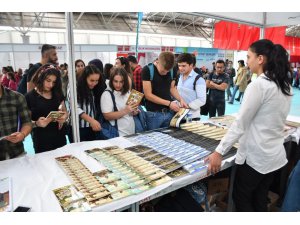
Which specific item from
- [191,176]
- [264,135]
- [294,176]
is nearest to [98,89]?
[191,176]

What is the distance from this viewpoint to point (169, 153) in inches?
68.2

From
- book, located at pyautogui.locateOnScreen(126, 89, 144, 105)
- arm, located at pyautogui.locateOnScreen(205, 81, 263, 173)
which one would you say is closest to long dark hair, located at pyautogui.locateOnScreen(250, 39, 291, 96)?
arm, located at pyautogui.locateOnScreen(205, 81, 263, 173)

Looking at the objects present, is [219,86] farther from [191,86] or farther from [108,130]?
[108,130]

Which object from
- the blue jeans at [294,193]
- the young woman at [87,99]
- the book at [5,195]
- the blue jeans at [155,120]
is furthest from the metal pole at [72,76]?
the blue jeans at [294,193]

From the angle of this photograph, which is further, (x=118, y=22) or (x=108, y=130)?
(x=118, y=22)

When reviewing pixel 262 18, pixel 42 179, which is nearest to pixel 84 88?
pixel 42 179

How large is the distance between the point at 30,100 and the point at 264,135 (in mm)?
1717

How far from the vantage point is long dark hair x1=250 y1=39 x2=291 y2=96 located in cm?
138

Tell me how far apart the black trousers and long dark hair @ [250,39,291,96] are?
0.53 metres

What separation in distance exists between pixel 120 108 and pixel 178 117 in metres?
0.58

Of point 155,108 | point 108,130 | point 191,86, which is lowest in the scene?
point 108,130

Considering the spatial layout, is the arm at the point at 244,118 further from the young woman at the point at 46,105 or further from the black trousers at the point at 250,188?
the young woman at the point at 46,105

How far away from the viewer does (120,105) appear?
2.12m

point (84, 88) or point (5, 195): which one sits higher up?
point (84, 88)
